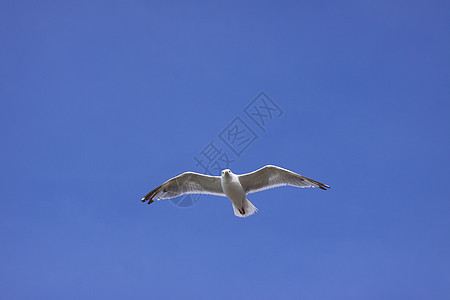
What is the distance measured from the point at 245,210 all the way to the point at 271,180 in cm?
114

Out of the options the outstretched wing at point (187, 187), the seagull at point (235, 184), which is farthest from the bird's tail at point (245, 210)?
the outstretched wing at point (187, 187)

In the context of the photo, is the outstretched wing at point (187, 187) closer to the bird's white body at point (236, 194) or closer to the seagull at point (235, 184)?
the seagull at point (235, 184)

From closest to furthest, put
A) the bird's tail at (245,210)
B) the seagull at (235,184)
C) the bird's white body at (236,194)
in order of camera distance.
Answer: the bird's white body at (236,194) < the seagull at (235,184) < the bird's tail at (245,210)

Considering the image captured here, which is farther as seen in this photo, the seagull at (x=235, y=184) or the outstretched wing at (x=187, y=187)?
the outstretched wing at (x=187, y=187)

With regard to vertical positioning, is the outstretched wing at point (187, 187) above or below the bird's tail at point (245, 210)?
above

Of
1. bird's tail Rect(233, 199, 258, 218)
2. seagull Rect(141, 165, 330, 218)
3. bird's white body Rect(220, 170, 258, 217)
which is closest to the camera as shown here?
bird's white body Rect(220, 170, 258, 217)

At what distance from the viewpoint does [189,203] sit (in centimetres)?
1362

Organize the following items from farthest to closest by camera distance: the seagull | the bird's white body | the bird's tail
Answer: the bird's tail, the seagull, the bird's white body

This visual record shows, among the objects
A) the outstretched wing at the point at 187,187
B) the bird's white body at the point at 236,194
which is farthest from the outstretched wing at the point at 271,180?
the outstretched wing at the point at 187,187

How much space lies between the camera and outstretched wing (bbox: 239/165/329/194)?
13.0m

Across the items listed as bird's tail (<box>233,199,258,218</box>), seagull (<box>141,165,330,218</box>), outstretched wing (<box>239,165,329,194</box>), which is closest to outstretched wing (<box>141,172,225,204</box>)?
seagull (<box>141,165,330,218</box>)

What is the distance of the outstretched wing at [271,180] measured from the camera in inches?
511

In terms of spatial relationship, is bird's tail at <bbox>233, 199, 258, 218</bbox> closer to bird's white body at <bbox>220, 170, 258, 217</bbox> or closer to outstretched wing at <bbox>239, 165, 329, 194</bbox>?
bird's white body at <bbox>220, 170, 258, 217</bbox>

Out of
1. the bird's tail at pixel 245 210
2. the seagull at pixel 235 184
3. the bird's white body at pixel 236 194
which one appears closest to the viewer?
the bird's white body at pixel 236 194
